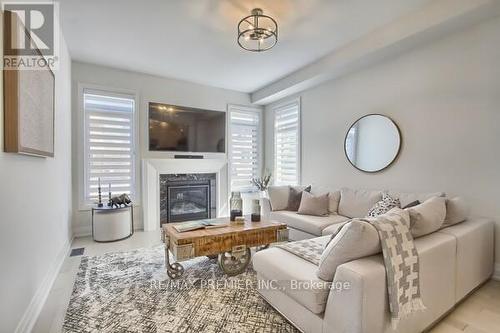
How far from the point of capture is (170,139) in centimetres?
477

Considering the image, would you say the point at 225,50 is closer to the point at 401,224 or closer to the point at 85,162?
the point at 85,162

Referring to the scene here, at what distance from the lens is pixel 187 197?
16.3 ft

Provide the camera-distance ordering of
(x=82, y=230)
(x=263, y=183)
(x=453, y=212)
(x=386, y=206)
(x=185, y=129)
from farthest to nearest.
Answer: (x=263, y=183) < (x=185, y=129) < (x=82, y=230) < (x=386, y=206) < (x=453, y=212)

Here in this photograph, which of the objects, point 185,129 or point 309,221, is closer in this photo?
point 309,221

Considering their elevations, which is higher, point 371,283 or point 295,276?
point 371,283

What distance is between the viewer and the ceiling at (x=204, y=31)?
260cm

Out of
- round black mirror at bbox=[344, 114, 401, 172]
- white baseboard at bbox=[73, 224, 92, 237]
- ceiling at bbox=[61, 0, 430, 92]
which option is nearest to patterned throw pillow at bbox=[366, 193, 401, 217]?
round black mirror at bbox=[344, 114, 401, 172]

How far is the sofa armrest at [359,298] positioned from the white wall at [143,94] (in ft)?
12.8

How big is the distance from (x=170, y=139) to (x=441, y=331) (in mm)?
4433

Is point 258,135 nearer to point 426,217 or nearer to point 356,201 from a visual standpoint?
point 356,201

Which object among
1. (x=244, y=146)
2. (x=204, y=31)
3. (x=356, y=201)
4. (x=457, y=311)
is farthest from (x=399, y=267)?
(x=244, y=146)

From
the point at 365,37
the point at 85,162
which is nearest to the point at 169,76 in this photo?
the point at 85,162

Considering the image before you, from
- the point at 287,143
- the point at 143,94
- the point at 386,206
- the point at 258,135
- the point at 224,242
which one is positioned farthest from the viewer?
the point at 258,135

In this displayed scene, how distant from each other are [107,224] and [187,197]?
4.94 feet
